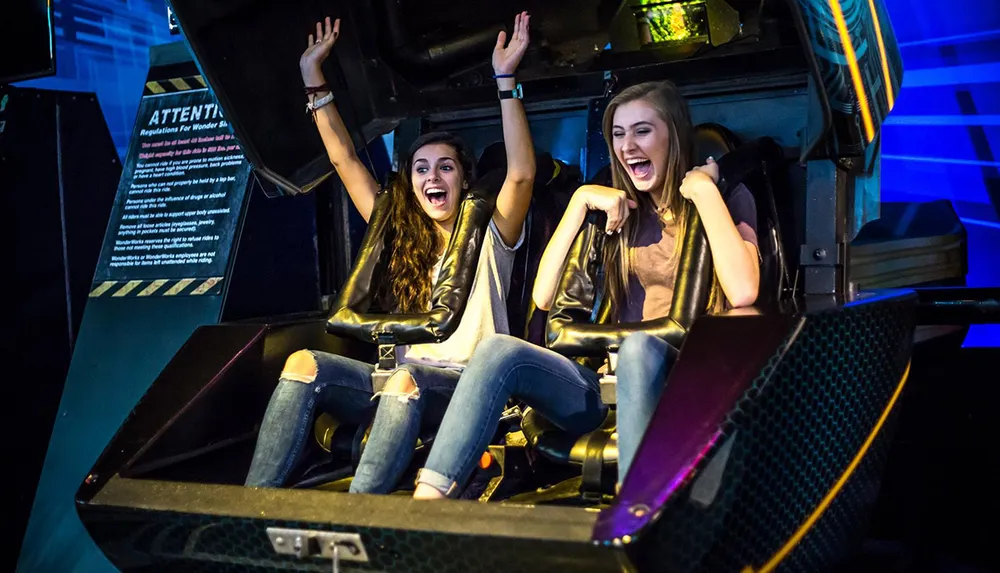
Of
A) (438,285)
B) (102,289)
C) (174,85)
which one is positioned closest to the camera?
(438,285)

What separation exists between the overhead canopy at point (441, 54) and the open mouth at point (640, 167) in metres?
0.51

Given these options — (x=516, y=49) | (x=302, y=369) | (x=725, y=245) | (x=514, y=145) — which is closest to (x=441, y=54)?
(x=516, y=49)

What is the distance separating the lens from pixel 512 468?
2.16 metres

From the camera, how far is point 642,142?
2.18 meters

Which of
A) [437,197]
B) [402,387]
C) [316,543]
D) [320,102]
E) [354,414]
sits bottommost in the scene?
[316,543]

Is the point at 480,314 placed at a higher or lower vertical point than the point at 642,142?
lower

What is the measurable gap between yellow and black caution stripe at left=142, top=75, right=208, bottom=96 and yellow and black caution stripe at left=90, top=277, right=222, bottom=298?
731 mm

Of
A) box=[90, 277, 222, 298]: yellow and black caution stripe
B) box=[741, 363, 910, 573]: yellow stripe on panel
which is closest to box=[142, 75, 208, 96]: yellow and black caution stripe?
box=[90, 277, 222, 298]: yellow and black caution stripe

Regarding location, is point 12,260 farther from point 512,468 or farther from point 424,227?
point 512,468

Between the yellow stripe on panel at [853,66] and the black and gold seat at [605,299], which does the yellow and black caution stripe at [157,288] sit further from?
the yellow stripe on panel at [853,66]

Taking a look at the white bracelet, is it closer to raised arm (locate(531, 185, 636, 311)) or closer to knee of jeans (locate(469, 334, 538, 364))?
raised arm (locate(531, 185, 636, 311))

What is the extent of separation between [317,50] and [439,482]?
1.37m

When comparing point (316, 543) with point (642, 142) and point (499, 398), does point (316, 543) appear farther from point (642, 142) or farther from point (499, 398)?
point (642, 142)

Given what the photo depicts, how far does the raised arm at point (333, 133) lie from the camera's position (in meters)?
2.67
